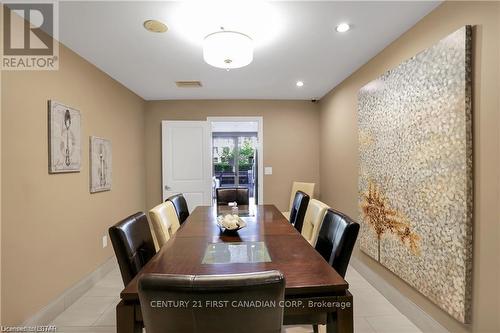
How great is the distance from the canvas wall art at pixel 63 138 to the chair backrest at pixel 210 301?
6.81 feet

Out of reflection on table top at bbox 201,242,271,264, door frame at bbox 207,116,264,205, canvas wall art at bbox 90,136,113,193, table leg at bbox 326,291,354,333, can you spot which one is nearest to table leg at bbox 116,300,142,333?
reflection on table top at bbox 201,242,271,264

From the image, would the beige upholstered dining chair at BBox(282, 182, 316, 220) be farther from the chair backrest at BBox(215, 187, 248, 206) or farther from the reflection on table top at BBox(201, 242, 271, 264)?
the reflection on table top at BBox(201, 242, 271, 264)

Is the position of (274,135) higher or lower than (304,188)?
higher

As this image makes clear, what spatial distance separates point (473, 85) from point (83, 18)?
265 centimetres

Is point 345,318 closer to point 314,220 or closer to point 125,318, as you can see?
point 125,318

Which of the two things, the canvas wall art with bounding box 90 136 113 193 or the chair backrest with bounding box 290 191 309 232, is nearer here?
the chair backrest with bounding box 290 191 309 232

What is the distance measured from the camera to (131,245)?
1496 mm

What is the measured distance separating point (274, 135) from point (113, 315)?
11.2 ft

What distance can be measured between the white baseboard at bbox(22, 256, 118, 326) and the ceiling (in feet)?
7.29

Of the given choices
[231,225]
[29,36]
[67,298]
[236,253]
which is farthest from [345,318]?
[29,36]

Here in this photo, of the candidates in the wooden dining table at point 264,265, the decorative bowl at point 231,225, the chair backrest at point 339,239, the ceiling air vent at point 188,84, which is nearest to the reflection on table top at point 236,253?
the wooden dining table at point 264,265

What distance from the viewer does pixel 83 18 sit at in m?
2.04

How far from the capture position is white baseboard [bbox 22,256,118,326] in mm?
2129

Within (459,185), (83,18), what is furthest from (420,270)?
(83,18)
